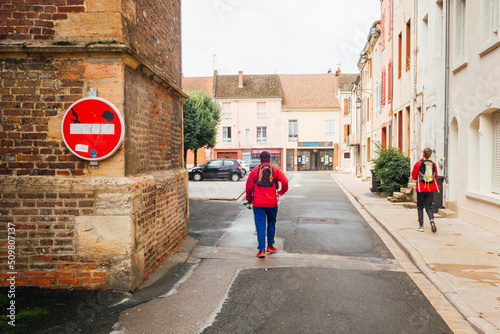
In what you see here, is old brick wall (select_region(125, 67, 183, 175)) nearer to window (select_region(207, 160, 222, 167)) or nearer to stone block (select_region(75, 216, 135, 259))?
stone block (select_region(75, 216, 135, 259))

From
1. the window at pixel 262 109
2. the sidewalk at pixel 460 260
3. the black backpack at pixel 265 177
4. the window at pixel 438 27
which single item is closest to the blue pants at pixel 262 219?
the black backpack at pixel 265 177

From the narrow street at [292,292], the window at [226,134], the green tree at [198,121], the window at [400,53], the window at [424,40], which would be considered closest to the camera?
the narrow street at [292,292]

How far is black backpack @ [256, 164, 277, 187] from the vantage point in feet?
22.2

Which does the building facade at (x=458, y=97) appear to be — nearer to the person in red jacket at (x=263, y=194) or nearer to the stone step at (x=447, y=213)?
the stone step at (x=447, y=213)

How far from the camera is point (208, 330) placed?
3.89m

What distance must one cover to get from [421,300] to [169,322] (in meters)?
2.84

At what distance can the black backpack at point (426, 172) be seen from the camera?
852 centimetres

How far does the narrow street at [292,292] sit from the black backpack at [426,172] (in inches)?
60.9

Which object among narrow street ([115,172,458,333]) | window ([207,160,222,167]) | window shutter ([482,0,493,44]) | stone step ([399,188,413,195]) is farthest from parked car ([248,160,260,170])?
narrow street ([115,172,458,333])

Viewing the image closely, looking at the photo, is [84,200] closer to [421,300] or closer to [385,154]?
[421,300]

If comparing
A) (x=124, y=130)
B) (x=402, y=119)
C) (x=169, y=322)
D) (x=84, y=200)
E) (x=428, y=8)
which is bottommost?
(x=169, y=322)

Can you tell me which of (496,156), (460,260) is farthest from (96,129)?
(496,156)

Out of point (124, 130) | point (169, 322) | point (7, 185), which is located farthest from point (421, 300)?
point (7, 185)

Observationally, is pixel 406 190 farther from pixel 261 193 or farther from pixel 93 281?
pixel 93 281
